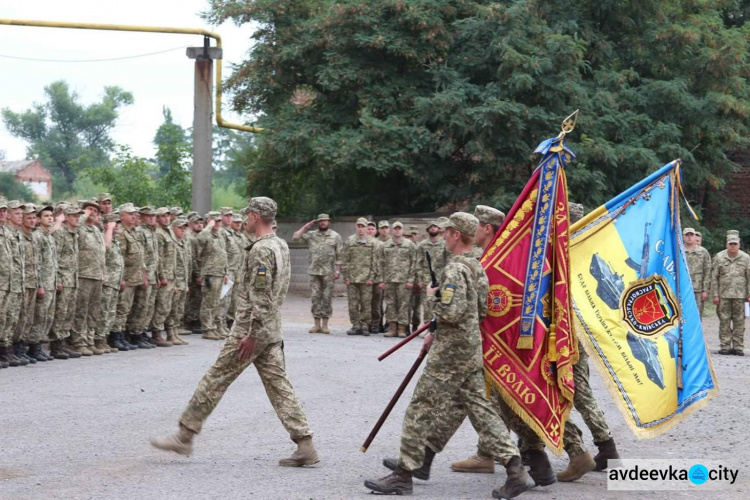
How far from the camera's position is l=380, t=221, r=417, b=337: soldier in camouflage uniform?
1933 centimetres

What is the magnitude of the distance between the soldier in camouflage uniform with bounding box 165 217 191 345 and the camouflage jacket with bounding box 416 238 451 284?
4.00m

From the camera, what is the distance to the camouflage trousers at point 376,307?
19953 millimetres

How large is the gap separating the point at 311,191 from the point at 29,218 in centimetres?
1934

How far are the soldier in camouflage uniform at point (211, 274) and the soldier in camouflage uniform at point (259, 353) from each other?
9.84m

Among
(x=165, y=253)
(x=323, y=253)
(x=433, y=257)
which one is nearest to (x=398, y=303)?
(x=433, y=257)

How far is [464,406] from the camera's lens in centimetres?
729

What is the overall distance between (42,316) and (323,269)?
269 inches

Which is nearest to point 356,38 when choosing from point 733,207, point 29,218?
point 733,207

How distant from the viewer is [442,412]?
730cm

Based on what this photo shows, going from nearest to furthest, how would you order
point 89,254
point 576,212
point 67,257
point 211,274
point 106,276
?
point 576,212, point 67,257, point 89,254, point 106,276, point 211,274

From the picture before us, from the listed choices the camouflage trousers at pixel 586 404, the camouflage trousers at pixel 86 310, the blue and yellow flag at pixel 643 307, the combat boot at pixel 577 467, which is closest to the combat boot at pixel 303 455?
the combat boot at pixel 577 467

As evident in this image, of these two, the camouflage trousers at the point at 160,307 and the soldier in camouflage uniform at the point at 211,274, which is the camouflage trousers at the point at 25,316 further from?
the soldier in camouflage uniform at the point at 211,274

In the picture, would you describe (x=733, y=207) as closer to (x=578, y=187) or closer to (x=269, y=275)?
(x=578, y=187)

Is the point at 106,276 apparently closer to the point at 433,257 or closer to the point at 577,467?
the point at 433,257
